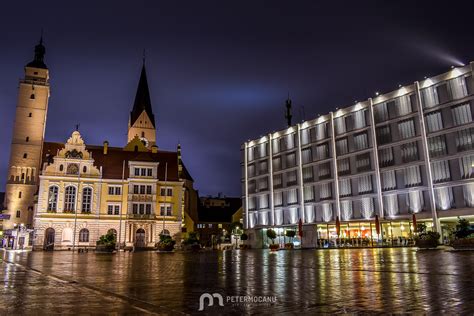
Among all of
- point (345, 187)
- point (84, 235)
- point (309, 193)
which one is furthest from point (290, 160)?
point (84, 235)

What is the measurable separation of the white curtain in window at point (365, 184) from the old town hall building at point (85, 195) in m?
31.7

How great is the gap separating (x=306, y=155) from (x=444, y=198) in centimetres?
2623

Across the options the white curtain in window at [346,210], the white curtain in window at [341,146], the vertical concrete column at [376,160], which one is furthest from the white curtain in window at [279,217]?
the vertical concrete column at [376,160]

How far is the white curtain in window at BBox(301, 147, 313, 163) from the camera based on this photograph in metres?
74.2

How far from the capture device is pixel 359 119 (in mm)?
66562

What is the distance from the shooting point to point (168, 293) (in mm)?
8531

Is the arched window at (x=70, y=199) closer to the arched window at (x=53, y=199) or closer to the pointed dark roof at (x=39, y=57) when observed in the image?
the arched window at (x=53, y=199)

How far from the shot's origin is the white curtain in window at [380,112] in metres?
62.9

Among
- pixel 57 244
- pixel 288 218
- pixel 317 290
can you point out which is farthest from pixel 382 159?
pixel 317 290

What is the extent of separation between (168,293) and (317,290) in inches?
122

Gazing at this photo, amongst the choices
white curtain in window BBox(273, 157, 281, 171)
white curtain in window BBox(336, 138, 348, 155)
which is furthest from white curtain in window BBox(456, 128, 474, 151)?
white curtain in window BBox(273, 157, 281, 171)

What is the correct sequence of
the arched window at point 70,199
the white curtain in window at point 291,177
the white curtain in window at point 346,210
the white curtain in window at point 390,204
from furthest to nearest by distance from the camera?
the white curtain in window at point 291,177, the arched window at point 70,199, the white curtain in window at point 346,210, the white curtain in window at point 390,204

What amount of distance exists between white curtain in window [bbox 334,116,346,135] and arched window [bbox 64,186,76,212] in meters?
45.9

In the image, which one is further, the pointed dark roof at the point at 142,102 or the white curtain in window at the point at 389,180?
the pointed dark roof at the point at 142,102
